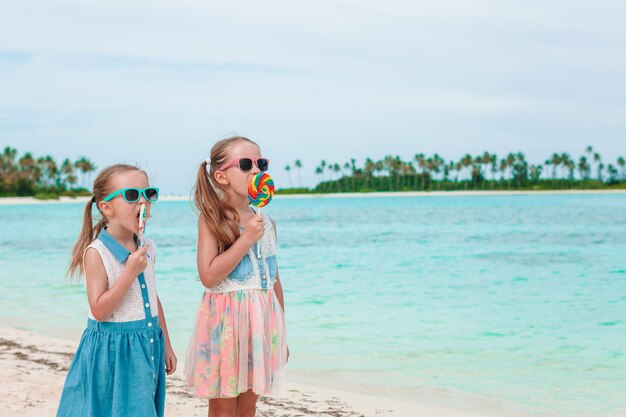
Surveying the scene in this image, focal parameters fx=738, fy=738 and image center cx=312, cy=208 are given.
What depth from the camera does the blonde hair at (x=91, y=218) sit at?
9.89ft

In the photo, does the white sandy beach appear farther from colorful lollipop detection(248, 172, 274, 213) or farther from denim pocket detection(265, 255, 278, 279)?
colorful lollipop detection(248, 172, 274, 213)

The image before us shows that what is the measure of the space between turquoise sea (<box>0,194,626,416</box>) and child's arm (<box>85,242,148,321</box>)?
13.6ft

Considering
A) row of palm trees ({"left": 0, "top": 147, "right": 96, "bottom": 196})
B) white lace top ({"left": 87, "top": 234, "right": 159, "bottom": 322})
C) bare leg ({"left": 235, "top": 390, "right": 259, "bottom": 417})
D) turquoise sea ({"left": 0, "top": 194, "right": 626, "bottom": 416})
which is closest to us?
white lace top ({"left": 87, "top": 234, "right": 159, "bottom": 322})

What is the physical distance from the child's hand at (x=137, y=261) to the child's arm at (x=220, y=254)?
1.07ft

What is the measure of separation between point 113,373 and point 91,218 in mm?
661

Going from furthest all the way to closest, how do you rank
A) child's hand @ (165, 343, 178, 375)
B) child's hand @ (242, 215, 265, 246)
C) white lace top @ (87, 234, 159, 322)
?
child's hand @ (165, 343, 178, 375)
child's hand @ (242, 215, 265, 246)
white lace top @ (87, 234, 159, 322)

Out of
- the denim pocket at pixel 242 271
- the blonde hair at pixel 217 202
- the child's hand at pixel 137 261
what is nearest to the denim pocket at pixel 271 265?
the denim pocket at pixel 242 271

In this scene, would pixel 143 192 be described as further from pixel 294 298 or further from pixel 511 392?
pixel 294 298

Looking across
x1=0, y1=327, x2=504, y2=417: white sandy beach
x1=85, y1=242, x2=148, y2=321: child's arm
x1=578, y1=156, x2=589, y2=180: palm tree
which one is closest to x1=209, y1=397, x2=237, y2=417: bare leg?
x1=85, y1=242, x2=148, y2=321: child's arm

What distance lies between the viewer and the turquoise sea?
7.05 meters

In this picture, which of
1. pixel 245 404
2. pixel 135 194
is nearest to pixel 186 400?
pixel 245 404

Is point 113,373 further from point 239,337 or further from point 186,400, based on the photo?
point 186,400

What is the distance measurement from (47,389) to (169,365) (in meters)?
2.57

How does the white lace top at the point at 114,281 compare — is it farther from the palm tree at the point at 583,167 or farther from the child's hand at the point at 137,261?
the palm tree at the point at 583,167
